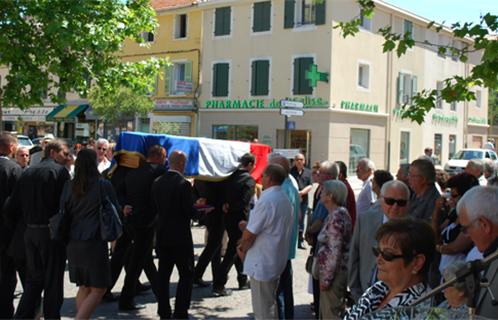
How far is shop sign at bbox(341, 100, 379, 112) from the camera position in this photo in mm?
28156

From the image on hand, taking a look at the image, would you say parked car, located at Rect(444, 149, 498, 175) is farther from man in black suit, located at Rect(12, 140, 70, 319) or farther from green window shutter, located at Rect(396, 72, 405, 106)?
man in black suit, located at Rect(12, 140, 70, 319)

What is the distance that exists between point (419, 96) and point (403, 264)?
4.56m

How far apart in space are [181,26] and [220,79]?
14.4ft

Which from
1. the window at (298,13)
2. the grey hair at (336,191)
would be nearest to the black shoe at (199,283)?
the grey hair at (336,191)

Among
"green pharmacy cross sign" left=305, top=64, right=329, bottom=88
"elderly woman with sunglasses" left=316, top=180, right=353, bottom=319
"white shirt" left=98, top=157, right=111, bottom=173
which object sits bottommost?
"elderly woman with sunglasses" left=316, top=180, right=353, bottom=319

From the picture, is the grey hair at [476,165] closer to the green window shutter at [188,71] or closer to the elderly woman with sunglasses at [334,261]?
the elderly woman with sunglasses at [334,261]

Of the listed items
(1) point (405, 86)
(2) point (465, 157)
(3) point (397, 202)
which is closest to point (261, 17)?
(1) point (405, 86)

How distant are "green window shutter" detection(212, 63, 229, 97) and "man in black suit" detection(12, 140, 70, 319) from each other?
2518 cm

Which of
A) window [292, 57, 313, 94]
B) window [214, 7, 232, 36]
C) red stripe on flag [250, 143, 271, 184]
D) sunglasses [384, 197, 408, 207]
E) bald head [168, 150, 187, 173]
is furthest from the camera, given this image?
window [214, 7, 232, 36]

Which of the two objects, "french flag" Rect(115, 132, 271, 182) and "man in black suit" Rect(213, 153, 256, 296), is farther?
"french flag" Rect(115, 132, 271, 182)

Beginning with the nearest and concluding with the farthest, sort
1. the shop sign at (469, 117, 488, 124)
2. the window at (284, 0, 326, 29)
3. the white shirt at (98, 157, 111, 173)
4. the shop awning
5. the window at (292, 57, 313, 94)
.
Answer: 1. the white shirt at (98, 157, 111, 173)
2. the window at (292, 57, 313, 94)
3. the window at (284, 0, 326, 29)
4. the shop awning
5. the shop sign at (469, 117, 488, 124)

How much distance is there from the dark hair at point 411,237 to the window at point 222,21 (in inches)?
1130

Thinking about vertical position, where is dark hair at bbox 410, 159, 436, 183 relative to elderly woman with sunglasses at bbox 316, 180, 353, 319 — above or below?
above

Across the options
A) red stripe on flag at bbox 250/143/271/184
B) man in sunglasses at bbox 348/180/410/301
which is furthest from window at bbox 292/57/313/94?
man in sunglasses at bbox 348/180/410/301
